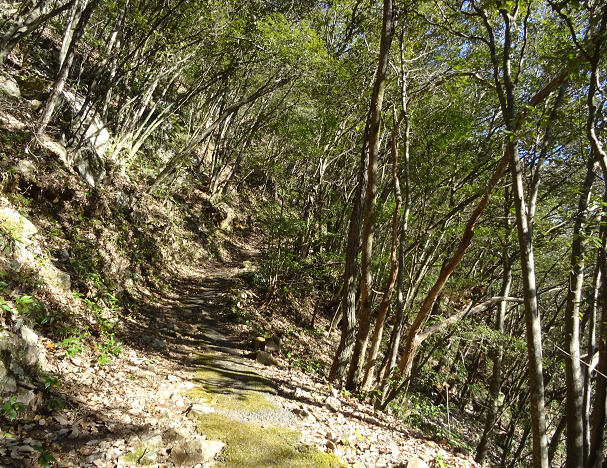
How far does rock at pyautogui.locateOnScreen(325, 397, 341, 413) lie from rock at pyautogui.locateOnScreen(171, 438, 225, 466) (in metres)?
2.39

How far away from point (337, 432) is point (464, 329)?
5037 millimetres

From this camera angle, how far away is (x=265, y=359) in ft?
24.7

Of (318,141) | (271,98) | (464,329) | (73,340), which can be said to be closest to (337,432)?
(73,340)

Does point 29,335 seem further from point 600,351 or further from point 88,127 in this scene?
point 600,351

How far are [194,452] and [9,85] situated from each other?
9650 mm

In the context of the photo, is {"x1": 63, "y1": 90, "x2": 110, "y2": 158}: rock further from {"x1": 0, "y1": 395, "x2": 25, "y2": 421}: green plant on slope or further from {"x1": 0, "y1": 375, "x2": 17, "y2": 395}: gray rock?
{"x1": 0, "y1": 395, "x2": 25, "y2": 421}: green plant on slope

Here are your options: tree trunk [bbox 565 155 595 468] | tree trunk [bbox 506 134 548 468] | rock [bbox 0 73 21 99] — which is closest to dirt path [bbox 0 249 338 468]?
tree trunk [bbox 506 134 548 468]

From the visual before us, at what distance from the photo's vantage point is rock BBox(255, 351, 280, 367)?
7473 mm

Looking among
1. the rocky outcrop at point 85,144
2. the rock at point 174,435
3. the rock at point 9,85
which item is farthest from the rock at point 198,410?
the rock at point 9,85

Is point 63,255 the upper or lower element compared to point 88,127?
lower

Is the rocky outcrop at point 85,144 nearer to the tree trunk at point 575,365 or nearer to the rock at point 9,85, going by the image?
the rock at point 9,85

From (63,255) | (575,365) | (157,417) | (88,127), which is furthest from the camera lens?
(88,127)

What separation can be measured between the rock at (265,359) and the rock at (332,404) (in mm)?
1904

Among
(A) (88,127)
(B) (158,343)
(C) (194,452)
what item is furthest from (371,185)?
(A) (88,127)
